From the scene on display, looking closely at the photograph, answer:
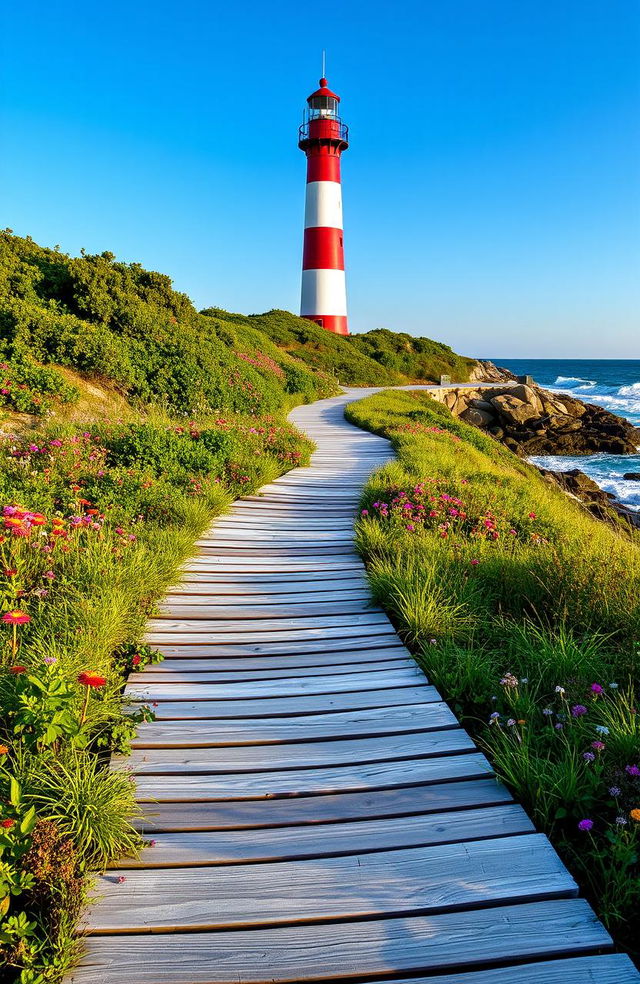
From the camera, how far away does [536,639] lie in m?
3.67

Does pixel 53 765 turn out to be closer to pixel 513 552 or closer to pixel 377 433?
pixel 513 552

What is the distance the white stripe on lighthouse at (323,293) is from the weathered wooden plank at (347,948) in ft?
107

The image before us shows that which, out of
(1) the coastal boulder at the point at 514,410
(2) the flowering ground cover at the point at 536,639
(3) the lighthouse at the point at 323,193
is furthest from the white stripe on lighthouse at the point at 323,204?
(2) the flowering ground cover at the point at 536,639

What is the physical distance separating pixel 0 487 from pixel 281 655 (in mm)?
3784

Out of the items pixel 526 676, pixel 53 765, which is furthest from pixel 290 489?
pixel 53 765

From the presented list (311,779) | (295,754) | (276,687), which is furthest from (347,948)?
(276,687)

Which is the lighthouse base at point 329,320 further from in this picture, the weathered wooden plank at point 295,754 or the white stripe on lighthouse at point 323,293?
the weathered wooden plank at point 295,754

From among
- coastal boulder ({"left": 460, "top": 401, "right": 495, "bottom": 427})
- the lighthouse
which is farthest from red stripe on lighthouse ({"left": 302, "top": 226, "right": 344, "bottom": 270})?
coastal boulder ({"left": 460, "top": 401, "right": 495, "bottom": 427})

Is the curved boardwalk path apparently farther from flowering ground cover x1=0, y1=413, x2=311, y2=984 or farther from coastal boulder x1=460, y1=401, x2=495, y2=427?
coastal boulder x1=460, y1=401, x2=495, y2=427

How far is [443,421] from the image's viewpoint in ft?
50.0

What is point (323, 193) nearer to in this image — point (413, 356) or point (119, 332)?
point (413, 356)

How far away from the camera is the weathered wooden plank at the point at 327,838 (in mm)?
2240

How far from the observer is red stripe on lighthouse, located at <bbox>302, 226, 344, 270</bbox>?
102ft

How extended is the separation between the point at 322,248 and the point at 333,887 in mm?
32372
